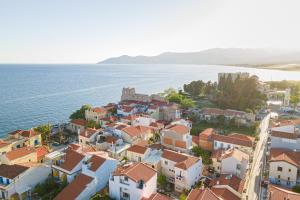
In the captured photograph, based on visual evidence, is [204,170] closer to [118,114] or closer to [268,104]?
[118,114]

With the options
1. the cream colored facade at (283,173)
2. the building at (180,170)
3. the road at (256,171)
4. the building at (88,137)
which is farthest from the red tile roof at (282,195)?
the building at (88,137)

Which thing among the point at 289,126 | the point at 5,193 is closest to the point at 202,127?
the point at 289,126

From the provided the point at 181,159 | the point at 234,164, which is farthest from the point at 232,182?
the point at 181,159

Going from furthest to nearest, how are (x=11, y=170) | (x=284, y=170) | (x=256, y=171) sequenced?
(x=256, y=171)
(x=284, y=170)
(x=11, y=170)

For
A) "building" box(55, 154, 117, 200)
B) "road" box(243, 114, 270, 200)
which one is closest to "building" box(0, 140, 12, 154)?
"building" box(55, 154, 117, 200)

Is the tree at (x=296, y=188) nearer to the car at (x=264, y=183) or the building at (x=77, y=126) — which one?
the car at (x=264, y=183)

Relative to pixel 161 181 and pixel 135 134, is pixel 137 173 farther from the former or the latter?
pixel 135 134

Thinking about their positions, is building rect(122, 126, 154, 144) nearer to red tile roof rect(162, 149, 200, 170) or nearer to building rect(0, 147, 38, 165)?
red tile roof rect(162, 149, 200, 170)
